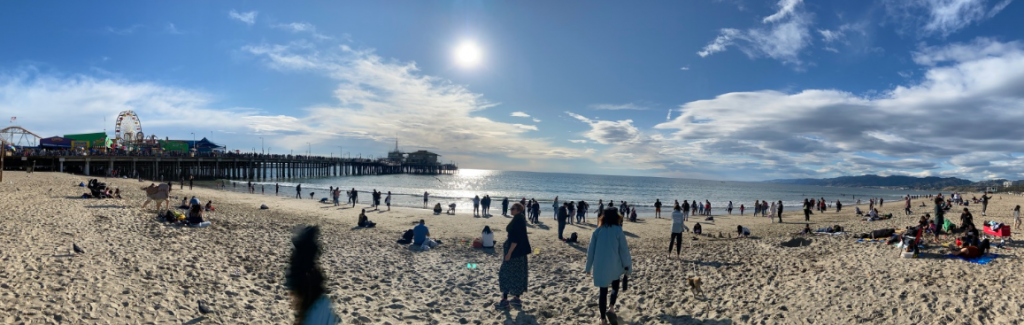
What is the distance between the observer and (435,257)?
9719 millimetres

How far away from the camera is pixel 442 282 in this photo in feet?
25.0

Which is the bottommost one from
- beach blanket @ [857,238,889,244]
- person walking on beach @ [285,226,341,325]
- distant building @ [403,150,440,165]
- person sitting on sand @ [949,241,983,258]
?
beach blanket @ [857,238,889,244]

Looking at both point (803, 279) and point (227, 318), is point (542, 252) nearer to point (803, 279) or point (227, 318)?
point (803, 279)

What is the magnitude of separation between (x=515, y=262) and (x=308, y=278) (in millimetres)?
2846

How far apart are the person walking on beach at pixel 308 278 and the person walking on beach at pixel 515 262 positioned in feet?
7.63

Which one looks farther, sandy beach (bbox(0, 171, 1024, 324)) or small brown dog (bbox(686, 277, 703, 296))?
small brown dog (bbox(686, 277, 703, 296))

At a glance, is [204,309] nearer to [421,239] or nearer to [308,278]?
[308,278]

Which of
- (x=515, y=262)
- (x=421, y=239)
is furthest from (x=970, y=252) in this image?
(x=421, y=239)

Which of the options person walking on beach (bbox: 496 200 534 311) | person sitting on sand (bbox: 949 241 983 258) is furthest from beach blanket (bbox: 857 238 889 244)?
person walking on beach (bbox: 496 200 534 311)

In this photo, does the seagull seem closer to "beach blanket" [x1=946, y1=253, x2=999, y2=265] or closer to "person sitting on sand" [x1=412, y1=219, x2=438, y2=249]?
"person sitting on sand" [x1=412, y1=219, x2=438, y2=249]

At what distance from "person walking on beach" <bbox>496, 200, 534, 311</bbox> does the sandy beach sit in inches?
11.4

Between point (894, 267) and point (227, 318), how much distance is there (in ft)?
33.1

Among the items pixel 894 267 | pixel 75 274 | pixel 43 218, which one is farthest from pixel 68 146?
pixel 894 267

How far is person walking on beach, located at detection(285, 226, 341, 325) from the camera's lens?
3.59m
